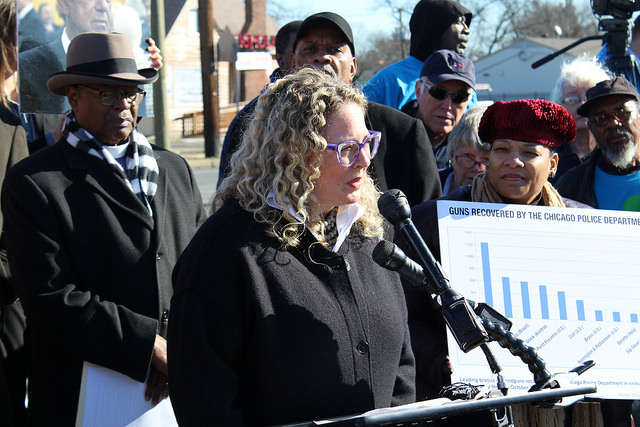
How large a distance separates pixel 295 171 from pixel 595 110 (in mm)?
2499

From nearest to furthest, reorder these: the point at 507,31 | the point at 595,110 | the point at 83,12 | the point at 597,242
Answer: the point at 597,242 < the point at 595,110 < the point at 83,12 < the point at 507,31

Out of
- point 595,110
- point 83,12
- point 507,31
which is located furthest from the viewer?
point 507,31

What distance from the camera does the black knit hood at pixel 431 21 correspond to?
206 inches

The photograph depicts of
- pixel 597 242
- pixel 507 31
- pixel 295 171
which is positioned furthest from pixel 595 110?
pixel 507 31

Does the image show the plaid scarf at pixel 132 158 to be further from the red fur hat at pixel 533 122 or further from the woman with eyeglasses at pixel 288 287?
the red fur hat at pixel 533 122

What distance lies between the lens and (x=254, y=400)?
220 cm

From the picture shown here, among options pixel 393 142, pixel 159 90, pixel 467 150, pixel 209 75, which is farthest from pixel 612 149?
pixel 209 75

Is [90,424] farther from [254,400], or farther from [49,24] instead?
[49,24]

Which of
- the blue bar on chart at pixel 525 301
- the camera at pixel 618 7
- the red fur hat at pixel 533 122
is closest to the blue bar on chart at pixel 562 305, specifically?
the blue bar on chart at pixel 525 301

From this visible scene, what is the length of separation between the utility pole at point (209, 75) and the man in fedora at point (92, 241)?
17.0 meters

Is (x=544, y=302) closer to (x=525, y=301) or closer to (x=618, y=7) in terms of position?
(x=525, y=301)

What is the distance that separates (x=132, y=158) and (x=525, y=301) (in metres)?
1.87

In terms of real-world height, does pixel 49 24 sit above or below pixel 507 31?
below

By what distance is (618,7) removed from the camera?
551 centimetres
